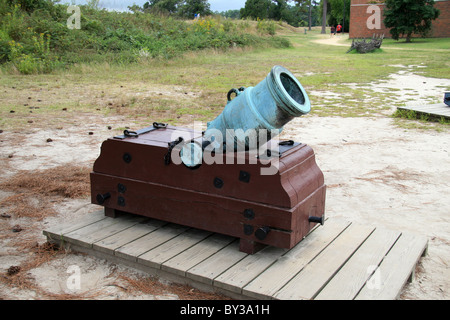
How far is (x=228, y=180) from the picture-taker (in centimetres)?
259

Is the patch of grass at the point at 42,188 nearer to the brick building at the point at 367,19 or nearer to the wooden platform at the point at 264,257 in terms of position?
the wooden platform at the point at 264,257

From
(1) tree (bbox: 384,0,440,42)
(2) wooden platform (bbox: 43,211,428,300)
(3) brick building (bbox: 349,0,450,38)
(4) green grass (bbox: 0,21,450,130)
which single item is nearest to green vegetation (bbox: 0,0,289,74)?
(4) green grass (bbox: 0,21,450,130)

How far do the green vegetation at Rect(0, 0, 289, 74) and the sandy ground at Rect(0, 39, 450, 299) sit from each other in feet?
21.5

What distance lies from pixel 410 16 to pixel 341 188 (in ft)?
88.1

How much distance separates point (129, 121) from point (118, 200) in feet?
12.7

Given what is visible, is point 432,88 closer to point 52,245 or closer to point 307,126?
point 307,126

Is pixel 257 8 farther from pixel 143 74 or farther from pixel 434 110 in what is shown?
pixel 434 110

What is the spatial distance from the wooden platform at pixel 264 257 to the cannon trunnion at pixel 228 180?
0.34 ft

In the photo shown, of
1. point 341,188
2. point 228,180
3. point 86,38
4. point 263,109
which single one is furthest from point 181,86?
point 263,109

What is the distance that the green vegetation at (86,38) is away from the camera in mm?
12453

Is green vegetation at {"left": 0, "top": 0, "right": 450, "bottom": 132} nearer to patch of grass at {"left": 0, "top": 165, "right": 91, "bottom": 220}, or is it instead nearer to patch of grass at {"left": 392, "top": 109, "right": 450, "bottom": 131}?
patch of grass at {"left": 392, "top": 109, "right": 450, "bottom": 131}

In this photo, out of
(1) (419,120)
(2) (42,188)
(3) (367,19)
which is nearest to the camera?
(2) (42,188)

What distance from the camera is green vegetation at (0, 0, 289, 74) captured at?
12.5m

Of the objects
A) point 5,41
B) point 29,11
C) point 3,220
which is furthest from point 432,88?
point 29,11
